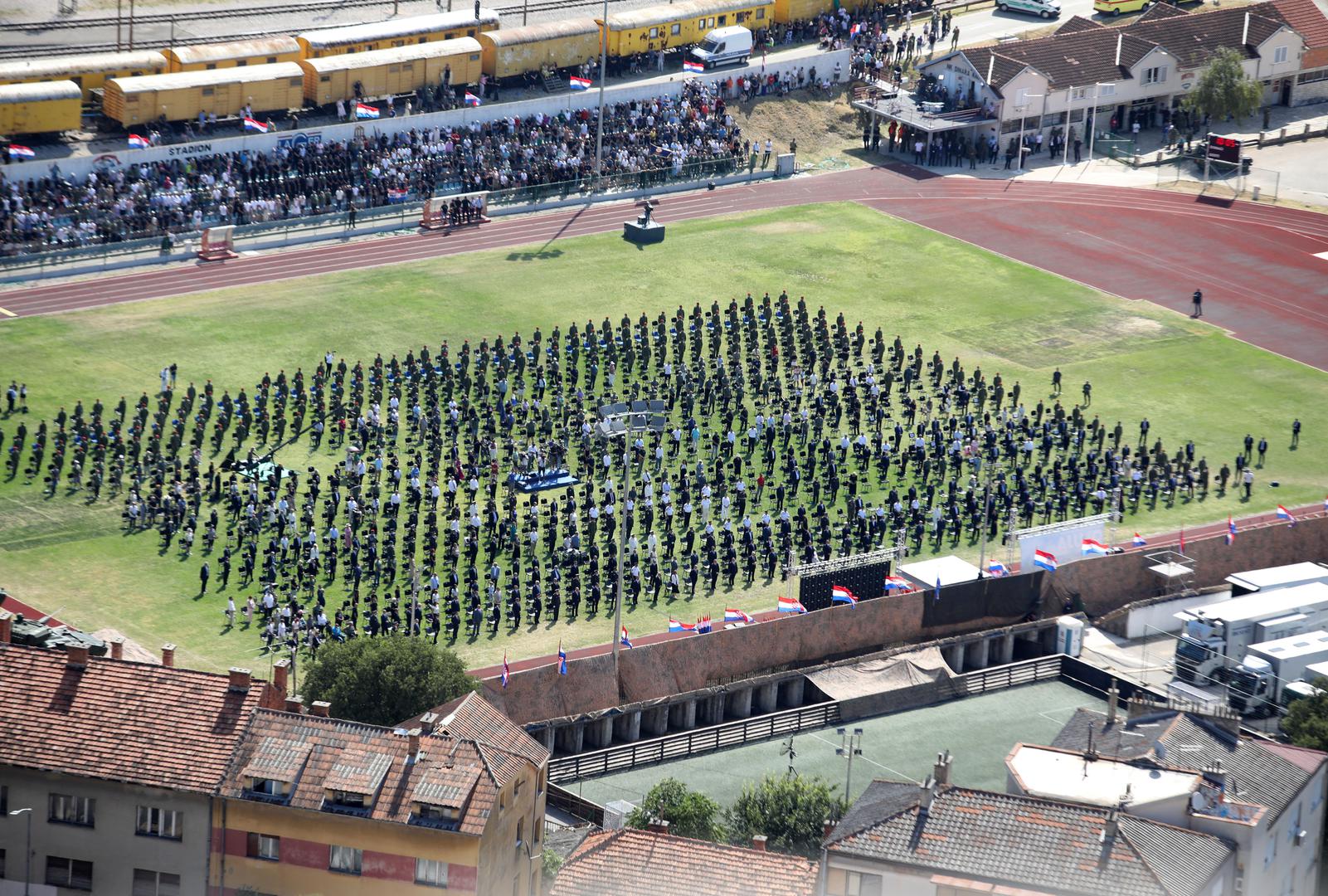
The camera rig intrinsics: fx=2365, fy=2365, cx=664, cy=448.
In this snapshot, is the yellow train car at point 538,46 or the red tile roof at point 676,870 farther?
the yellow train car at point 538,46

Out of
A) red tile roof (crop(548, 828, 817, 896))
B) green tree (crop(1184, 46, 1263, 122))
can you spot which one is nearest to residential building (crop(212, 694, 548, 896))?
red tile roof (crop(548, 828, 817, 896))

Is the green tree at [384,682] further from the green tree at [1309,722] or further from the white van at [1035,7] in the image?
the white van at [1035,7]

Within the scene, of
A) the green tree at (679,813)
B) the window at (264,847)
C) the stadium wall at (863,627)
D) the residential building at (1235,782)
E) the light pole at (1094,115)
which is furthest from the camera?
the light pole at (1094,115)

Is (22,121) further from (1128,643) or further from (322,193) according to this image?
(1128,643)

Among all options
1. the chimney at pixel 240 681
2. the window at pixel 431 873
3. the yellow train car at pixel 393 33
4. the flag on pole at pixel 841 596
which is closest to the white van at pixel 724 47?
the yellow train car at pixel 393 33

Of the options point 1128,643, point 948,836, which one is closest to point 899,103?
point 1128,643

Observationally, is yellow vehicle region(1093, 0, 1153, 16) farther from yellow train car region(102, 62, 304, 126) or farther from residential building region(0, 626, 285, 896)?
residential building region(0, 626, 285, 896)
